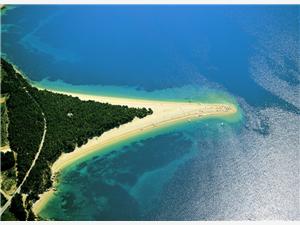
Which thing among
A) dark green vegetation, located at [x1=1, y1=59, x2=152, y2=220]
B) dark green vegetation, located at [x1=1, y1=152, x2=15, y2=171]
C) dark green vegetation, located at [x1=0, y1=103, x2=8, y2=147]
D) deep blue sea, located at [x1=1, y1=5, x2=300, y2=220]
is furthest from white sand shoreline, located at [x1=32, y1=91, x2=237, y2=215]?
dark green vegetation, located at [x1=0, y1=103, x2=8, y2=147]

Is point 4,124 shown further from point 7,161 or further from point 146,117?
point 146,117

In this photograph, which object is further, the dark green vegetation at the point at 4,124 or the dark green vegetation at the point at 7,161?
the dark green vegetation at the point at 4,124

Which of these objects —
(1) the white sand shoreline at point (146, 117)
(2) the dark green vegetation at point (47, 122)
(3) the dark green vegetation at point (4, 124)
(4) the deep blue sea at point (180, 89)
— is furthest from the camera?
(1) the white sand shoreline at point (146, 117)

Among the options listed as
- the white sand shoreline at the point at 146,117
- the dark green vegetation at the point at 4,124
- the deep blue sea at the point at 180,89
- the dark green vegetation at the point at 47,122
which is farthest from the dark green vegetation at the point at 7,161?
the deep blue sea at the point at 180,89

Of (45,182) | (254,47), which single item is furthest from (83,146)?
(254,47)

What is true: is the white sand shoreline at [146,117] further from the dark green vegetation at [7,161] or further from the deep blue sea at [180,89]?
the dark green vegetation at [7,161]

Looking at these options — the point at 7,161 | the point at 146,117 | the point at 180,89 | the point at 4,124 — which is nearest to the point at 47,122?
the point at 4,124
